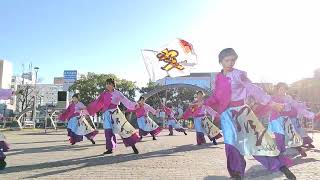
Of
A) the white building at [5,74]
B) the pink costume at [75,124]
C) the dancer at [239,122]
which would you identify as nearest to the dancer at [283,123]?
the dancer at [239,122]

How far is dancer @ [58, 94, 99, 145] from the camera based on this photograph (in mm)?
17734

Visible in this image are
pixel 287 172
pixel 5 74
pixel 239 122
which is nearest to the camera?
pixel 239 122

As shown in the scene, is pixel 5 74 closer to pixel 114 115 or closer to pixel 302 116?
pixel 114 115

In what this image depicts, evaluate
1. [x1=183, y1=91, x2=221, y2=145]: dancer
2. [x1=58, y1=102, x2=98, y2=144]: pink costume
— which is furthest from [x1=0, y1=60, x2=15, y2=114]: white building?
[x1=183, y1=91, x2=221, y2=145]: dancer

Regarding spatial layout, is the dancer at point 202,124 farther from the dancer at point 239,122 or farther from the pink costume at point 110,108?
the dancer at point 239,122

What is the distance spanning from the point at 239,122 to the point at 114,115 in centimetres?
566

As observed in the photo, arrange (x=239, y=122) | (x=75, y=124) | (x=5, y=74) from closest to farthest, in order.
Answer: (x=239, y=122)
(x=75, y=124)
(x=5, y=74)

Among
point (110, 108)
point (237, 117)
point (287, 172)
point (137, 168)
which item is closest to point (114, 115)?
point (110, 108)

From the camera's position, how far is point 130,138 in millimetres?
12773

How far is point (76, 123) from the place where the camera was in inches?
704

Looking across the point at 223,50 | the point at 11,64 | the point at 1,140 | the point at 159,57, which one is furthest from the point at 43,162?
the point at 11,64

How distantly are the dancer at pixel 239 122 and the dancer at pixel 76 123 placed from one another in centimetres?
1014

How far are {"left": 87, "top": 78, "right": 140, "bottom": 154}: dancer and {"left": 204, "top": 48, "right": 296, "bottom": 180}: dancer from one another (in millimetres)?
4794

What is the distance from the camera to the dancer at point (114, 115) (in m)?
12.8
